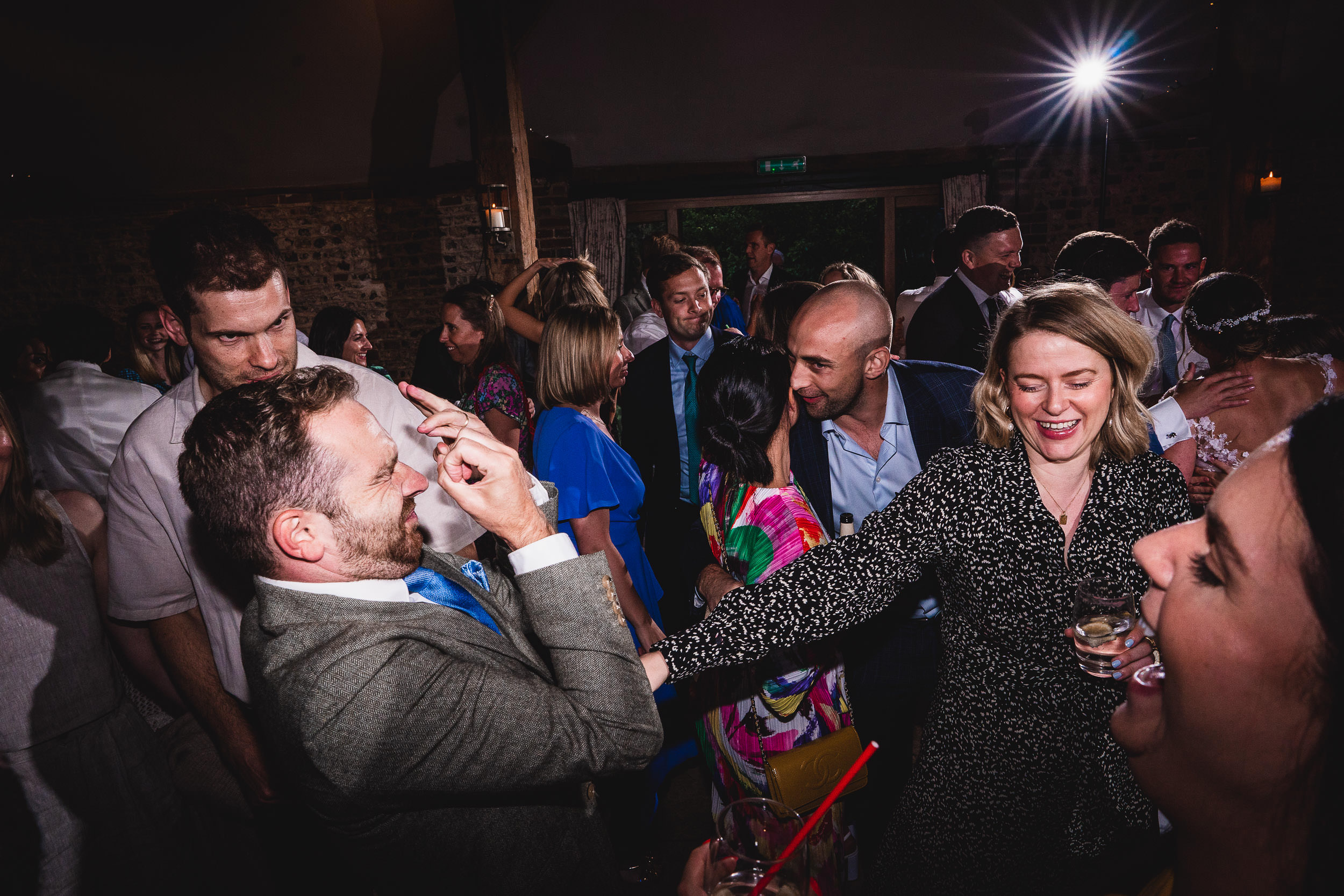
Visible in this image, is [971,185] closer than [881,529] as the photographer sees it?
No

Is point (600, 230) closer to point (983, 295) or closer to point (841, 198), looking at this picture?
point (841, 198)

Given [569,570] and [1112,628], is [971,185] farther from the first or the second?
[569,570]

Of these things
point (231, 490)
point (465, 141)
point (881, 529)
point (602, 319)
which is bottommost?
point (881, 529)

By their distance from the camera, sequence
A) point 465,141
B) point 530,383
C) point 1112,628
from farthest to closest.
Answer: point 465,141 → point 530,383 → point 1112,628

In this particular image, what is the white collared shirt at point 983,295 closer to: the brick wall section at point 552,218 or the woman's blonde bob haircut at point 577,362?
the woman's blonde bob haircut at point 577,362

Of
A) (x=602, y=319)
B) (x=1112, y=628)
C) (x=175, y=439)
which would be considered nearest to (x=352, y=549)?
(x=175, y=439)

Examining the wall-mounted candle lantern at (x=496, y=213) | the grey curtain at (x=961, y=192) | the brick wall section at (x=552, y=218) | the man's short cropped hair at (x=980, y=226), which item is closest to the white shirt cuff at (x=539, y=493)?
the man's short cropped hair at (x=980, y=226)

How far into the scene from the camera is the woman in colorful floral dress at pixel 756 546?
1752 millimetres

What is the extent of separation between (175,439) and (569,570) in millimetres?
1123

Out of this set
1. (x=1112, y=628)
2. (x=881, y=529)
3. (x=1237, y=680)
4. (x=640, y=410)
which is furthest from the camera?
(x=640, y=410)

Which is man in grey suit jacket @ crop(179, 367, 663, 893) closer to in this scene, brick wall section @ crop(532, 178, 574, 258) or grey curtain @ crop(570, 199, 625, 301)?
brick wall section @ crop(532, 178, 574, 258)

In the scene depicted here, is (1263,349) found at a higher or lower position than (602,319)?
lower

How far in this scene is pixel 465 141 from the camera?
24.2 ft

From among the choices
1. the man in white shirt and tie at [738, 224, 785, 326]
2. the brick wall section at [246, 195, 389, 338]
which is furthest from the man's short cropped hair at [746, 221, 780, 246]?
the brick wall section at [246, 195, 389, 338]
